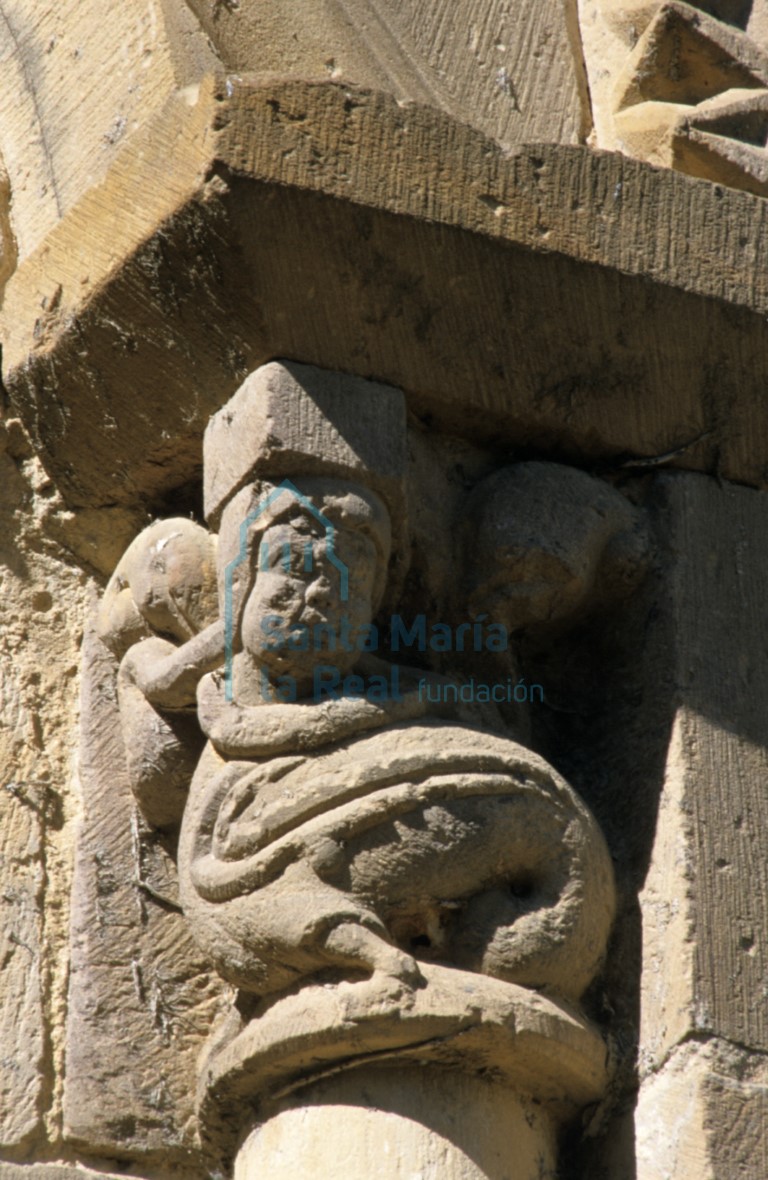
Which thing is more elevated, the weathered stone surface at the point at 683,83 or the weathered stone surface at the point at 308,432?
the weathered stone surface at the point at 683,83

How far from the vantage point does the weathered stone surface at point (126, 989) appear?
237cm

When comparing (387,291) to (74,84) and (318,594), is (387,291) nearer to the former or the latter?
(318,594)

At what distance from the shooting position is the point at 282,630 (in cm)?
218

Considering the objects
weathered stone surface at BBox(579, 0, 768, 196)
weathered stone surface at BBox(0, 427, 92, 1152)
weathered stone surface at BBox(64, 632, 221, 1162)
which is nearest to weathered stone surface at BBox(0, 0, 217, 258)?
weathered stone surface at BBox(0, 427, 92, 1152)

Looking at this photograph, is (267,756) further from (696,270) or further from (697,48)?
(697,48)

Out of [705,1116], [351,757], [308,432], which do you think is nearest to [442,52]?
[308,432]

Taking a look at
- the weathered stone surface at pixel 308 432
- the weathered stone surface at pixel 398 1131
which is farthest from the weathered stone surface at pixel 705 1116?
the weathered stone surface at pixel 308 432

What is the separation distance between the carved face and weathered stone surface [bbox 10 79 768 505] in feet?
0.68

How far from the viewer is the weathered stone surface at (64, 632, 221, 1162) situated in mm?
2373

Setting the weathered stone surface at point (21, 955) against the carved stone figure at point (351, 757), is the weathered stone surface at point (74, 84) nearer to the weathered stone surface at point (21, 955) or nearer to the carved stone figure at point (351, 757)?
the carved stone figure at point (351, 757)

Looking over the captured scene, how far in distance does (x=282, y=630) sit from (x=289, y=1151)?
57 centimetres

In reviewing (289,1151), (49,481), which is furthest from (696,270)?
(289,1151)

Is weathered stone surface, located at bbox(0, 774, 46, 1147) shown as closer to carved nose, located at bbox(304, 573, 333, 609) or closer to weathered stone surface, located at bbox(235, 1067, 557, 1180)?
weathered stone surface, located at bbox(235, 1067, 557, 1180)

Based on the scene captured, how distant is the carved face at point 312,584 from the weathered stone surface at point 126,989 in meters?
0.45
